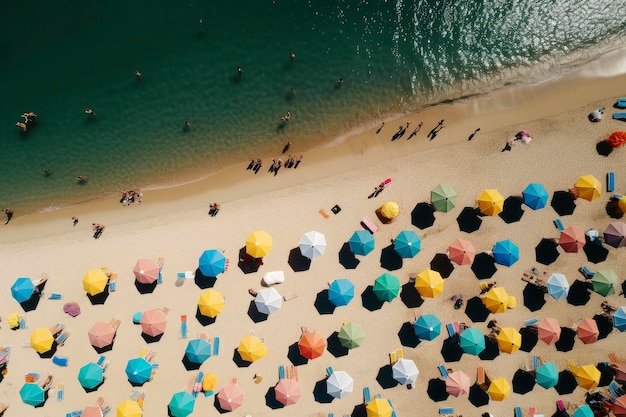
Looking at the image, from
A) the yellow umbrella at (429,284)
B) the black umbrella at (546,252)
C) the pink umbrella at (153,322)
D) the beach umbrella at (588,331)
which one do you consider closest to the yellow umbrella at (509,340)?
the beach umbrella at (588,331)

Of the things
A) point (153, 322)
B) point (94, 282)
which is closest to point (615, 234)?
point (153, 322)

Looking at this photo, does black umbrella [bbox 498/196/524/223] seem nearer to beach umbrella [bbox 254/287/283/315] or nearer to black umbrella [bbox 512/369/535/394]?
black umbrella [bbox 512/369/535/394]

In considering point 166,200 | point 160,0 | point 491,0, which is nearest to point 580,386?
point 491,0

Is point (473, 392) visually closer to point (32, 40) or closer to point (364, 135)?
point (364, 135)

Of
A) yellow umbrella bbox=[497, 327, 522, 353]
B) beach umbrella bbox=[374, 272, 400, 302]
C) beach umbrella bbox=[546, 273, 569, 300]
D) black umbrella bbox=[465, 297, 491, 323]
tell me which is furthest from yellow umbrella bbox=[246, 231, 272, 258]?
beach umbrella bbox=[546, 273, 569, 300]

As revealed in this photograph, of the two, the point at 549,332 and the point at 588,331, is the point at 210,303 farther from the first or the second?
the point at 588,331

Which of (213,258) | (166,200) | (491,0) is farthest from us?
(491,0)
